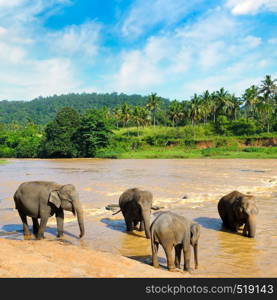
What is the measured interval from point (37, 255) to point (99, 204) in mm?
7995

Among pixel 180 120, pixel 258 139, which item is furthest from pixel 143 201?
pixel 180 120

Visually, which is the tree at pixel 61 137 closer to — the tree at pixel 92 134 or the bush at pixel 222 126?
the tree at pixel 92 134

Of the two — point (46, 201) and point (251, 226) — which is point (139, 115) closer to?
point (251, 226)

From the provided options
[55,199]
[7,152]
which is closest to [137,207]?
[55,199]

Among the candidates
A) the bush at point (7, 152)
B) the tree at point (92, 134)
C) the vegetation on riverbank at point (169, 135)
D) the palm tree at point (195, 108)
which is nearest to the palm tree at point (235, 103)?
the vegetation on riverbank at point (169, 135)

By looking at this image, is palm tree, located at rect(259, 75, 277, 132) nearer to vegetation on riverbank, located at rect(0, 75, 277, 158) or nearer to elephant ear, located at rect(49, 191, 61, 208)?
vegetation on riverbank, located at rect(0, 75, 277, 158)

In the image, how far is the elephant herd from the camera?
Answer: 22.1 ft

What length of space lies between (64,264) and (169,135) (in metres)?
69.2

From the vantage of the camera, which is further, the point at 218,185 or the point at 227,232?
the point at 218,185

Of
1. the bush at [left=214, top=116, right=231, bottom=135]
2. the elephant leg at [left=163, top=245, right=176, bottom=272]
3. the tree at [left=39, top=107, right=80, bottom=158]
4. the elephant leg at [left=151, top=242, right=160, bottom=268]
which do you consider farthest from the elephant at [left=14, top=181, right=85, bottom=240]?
the bush at [left=214, top=116, right=231, bottom=135]

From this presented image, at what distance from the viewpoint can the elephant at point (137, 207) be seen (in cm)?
916

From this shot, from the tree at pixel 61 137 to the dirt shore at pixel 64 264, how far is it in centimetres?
5846
